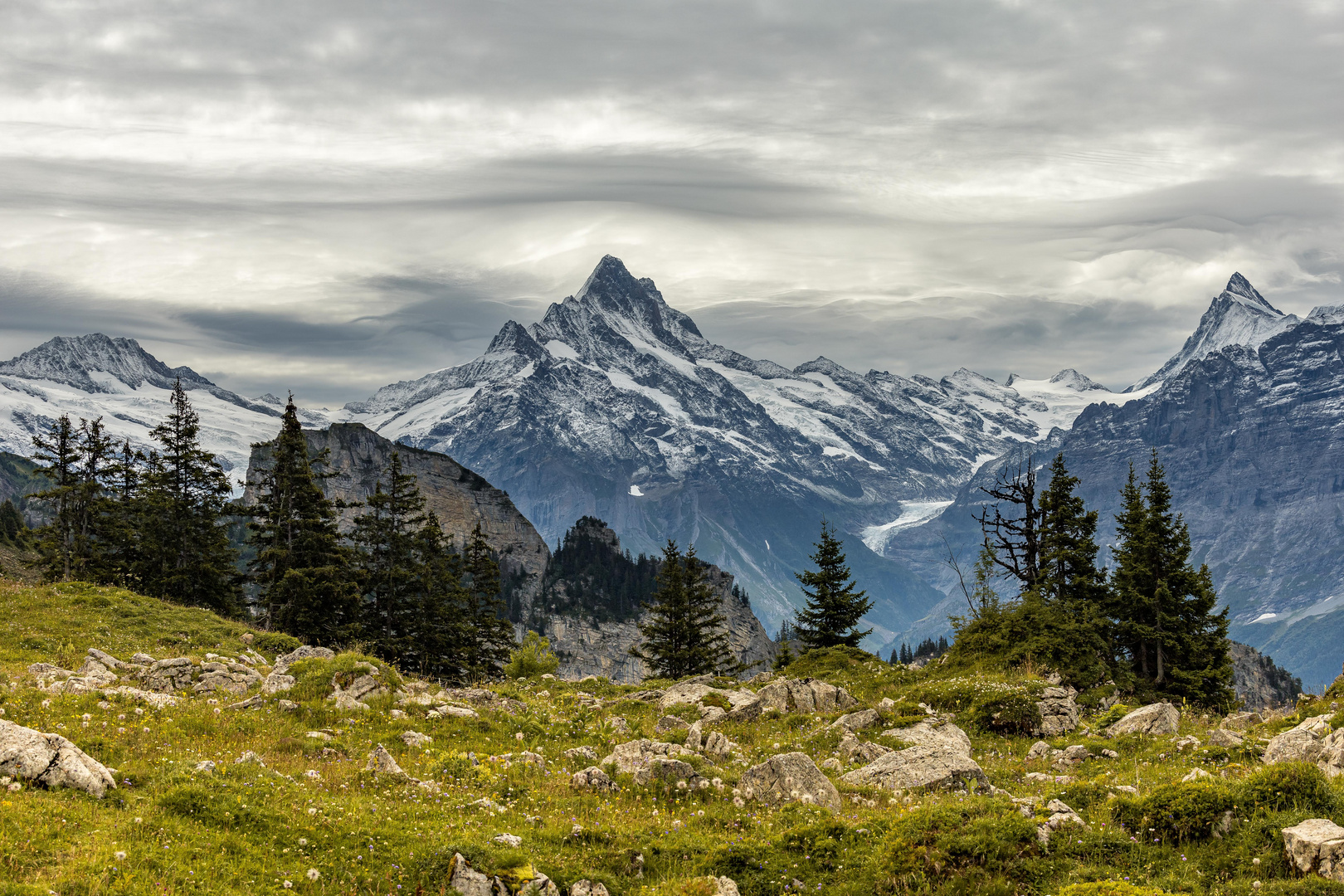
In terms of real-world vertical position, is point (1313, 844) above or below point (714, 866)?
above

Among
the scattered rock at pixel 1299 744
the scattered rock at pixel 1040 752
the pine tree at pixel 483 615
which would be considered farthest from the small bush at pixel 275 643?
the scattered rock at pixel 1299 744

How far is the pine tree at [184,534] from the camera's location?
60.5 metres

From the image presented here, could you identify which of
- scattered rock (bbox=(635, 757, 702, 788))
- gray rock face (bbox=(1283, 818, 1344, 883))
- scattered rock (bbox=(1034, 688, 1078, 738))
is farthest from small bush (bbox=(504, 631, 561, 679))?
gray rock face (bbox=(1283, 818, 1344, 883))

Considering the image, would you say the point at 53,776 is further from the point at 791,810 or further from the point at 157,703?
the point at 791,810

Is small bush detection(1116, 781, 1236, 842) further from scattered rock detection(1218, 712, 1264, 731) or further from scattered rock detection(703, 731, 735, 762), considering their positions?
scattered rock detection(1218, 712, 1264, 731)

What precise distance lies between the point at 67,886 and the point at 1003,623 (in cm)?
3393

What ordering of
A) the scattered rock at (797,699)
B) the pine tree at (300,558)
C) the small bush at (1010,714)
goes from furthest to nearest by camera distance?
the pine tree at (300,558) → the scattered rock at (797,699) → the small bush at (1010,714)

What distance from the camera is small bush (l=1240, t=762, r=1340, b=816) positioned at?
571 inches

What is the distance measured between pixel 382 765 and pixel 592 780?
4.47 meters

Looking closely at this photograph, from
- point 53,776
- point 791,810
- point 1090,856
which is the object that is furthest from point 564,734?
point 1090,856

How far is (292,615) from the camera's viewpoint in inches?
2194

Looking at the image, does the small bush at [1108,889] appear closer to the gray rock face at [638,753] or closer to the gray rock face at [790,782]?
the gray rock face at [790,782]

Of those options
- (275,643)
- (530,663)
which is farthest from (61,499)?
(530,663)

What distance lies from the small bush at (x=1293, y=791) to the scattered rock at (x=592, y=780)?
39.5 ft
